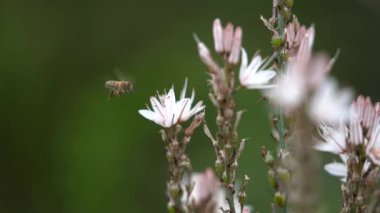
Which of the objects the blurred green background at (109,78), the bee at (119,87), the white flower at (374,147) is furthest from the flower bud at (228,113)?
the blurred green background at (109,78)

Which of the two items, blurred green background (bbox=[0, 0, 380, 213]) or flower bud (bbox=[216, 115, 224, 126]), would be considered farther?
blurred green background (bbox=[0, 0, 380, 213])

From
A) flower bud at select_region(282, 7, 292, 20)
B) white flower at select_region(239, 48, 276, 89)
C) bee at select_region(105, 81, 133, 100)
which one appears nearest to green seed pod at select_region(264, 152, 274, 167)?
white flower at select_region(239, 48, 276, 89)

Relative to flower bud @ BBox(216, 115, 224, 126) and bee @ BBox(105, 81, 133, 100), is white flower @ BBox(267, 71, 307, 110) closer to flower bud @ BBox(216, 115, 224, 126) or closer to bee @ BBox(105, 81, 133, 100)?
flower bud @ BBox(216, 115, 224, 126)

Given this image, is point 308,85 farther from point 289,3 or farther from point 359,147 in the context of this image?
point 289,3

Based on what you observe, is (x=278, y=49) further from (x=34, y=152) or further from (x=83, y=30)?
(x=83, y=30)

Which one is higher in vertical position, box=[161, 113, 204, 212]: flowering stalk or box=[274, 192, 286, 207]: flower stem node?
box=[161, 113, 204, 212]: flowering stalk

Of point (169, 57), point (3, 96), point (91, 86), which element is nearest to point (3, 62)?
point (3, 96)

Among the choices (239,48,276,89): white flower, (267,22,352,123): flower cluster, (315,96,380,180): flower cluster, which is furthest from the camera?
(239,48,276,89): white flower
